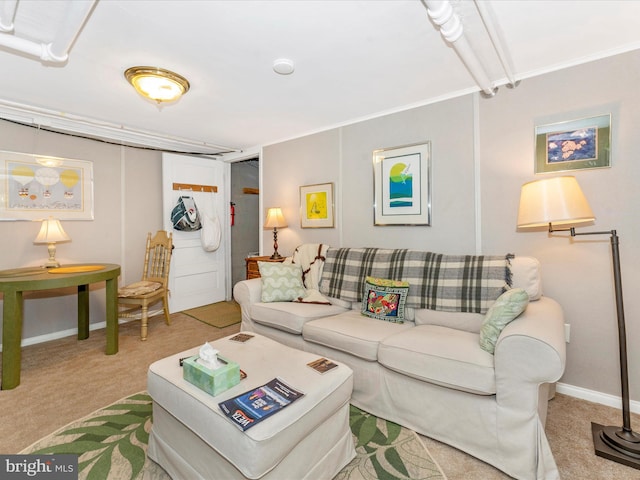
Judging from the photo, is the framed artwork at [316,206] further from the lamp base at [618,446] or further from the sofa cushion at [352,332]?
the lamp base at [618,446]

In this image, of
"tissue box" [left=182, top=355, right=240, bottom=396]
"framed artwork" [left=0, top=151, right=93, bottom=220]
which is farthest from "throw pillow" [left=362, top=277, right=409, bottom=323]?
"framed artwork" [left=0, top=151, right=93, bottom=220]

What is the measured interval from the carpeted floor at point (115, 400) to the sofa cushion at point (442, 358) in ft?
1.26

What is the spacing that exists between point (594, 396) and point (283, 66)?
3.07 m

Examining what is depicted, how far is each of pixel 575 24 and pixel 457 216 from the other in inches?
54.4

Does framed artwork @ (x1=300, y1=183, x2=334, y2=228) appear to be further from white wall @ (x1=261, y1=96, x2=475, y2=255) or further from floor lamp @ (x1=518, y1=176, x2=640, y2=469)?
floor lamp @ (x1=518, y1=176, x2=640, y2=469)

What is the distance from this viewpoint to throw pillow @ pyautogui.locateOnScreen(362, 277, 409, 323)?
241cm

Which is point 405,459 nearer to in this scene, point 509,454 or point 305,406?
point 509,454

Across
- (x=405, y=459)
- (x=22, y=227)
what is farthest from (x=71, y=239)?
(x=405, y=459)

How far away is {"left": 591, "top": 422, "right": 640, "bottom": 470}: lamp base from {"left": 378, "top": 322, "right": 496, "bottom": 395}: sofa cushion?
73cm

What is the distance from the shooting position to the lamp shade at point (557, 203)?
5.71ft

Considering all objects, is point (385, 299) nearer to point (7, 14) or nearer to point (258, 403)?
point (258, 403)

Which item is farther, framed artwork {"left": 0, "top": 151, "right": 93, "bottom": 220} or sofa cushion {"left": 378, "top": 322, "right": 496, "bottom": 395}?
framed artwork {"left": 0, "top": 151, "right": 93, "bottom": 220}

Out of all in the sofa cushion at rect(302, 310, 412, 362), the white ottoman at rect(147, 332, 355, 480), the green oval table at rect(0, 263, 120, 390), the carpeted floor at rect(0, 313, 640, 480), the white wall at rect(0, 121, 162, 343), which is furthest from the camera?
the white wall at rect(0, 121, 162, 343)

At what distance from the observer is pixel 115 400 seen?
219 centimetres
